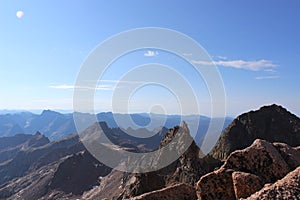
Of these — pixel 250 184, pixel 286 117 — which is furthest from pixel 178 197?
pixel 286 117

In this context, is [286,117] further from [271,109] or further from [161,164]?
[161,164]

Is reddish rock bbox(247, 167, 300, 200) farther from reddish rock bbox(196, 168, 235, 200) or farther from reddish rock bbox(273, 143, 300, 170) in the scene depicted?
reddish rock bbox(273, 143, 300, 170)

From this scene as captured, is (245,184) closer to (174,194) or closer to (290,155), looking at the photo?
(174,194)

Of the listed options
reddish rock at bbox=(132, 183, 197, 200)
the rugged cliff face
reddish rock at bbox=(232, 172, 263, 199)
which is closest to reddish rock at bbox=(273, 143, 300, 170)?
reddish rock at bbox=(232, 172, 263, 199)

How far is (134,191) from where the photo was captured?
6638 cm

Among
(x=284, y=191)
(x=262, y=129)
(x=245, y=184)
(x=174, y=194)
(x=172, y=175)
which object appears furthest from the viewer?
(x=262, y=129)

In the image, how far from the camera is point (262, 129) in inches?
5861

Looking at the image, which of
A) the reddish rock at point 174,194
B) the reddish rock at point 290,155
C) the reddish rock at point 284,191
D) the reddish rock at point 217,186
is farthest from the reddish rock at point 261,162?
the reddish rock at point 284,191

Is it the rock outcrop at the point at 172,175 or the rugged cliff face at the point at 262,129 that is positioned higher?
the rugged cliff face at the point at 262,129

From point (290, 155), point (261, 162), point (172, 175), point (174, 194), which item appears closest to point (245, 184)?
point (261, 162)

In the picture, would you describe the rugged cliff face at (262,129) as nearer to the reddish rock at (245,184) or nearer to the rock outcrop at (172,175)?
the rock outcrop at (172,175)

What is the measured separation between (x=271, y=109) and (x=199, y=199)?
152460 millimetres

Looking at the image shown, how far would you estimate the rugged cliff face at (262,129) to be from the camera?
452ft

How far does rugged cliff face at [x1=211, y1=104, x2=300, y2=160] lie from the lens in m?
138
